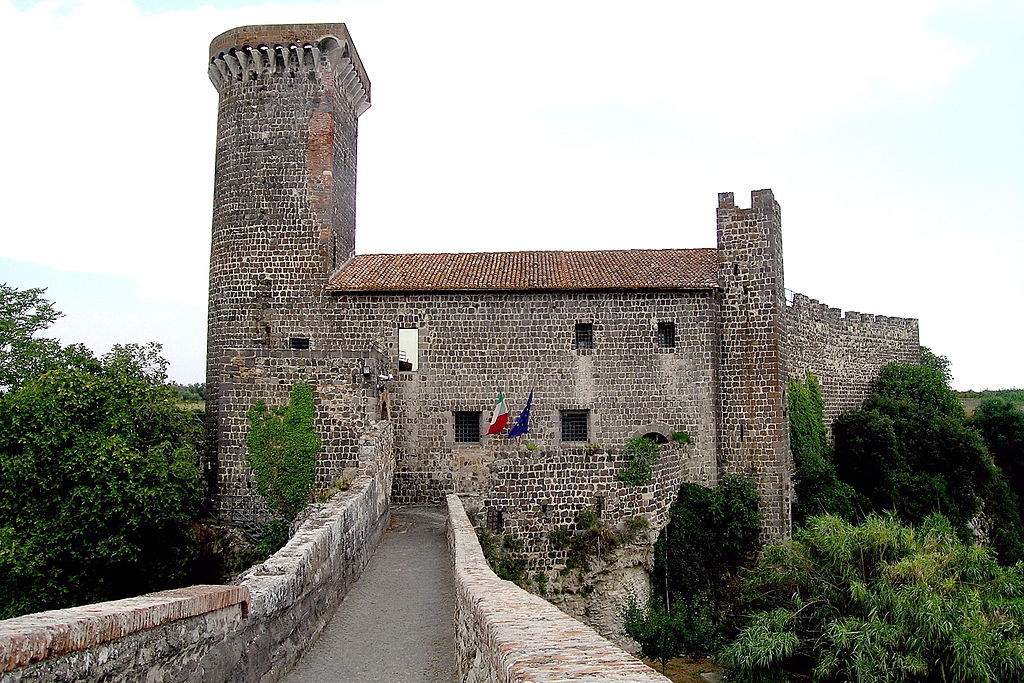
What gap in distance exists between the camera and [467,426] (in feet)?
73.2

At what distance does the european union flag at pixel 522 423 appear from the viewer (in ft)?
69.6

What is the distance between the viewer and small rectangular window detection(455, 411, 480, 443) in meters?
22.2

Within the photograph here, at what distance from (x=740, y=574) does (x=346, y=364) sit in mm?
11927

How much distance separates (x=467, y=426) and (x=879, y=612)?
11.5 metres

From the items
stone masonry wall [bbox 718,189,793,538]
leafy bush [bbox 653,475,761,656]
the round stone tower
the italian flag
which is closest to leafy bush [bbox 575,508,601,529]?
leafy bush [bbox 653,475,761,656]

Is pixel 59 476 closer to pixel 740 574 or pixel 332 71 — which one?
pixel 332 71

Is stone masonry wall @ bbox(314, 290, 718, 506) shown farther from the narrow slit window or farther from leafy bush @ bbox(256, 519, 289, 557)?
leafy bush @ bbox(256, 519, 289, 557)

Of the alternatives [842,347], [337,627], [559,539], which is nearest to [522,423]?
[559,539]

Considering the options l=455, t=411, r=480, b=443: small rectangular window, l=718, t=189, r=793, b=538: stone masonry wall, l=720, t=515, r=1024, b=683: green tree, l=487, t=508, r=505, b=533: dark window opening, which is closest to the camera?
l=720, t=515, r=1024, b=683: green tree

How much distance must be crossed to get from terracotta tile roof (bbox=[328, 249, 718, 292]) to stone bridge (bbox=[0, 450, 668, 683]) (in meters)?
8.55

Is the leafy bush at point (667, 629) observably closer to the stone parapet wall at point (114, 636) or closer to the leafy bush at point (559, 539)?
the leafy bush at point (559, 539)

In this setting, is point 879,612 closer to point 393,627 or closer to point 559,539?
point 559,539

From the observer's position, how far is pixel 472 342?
22328 millimetres

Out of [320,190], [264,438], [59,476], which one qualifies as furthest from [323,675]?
[320,190]
